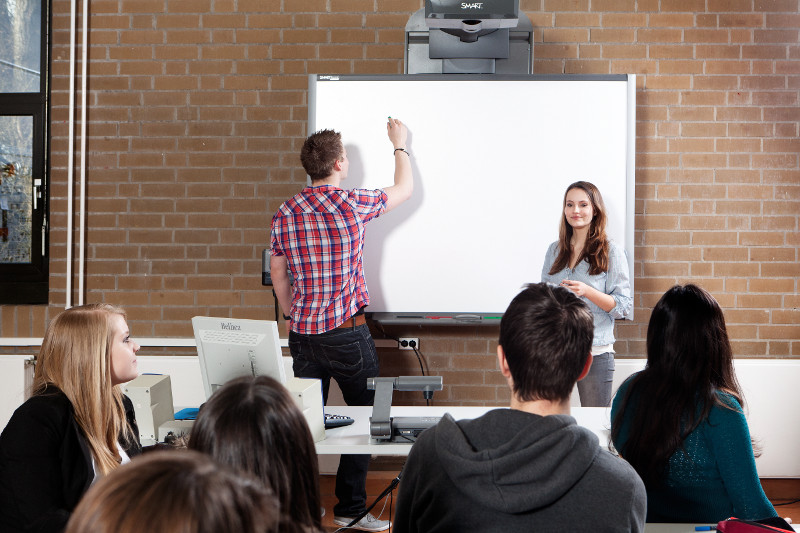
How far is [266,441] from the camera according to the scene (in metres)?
0.98

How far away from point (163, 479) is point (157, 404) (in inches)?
74.6

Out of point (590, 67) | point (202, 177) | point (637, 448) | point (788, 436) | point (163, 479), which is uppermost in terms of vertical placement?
point (590, 67)

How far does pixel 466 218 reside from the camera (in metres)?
3.51

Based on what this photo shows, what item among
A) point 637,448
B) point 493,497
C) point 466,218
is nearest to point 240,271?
point 466,218

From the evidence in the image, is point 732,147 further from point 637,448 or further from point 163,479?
point 163,479

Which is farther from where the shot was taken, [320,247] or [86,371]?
[320,247]

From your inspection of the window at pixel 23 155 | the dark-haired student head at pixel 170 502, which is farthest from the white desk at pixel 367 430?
the window at pixel 23 155

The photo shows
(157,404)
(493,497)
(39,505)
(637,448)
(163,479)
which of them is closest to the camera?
(163,479)

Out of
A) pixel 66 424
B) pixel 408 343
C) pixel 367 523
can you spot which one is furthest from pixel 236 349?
pixel 408 343

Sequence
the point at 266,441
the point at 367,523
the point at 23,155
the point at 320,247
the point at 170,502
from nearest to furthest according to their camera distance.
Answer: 1. the point at 170,502
2. the point at 266,441
3. the point at 320,247
4. the point at 367,523
5. the point at 23,155

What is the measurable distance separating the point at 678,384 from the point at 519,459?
2.21ft

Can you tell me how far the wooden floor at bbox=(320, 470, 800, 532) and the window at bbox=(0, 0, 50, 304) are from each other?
1840mm

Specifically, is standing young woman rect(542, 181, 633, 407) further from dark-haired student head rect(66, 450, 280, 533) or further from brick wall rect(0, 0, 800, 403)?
dark-haired student head rect(66, 450, 280, 533)

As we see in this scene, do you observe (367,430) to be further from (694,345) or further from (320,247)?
(694,345)
